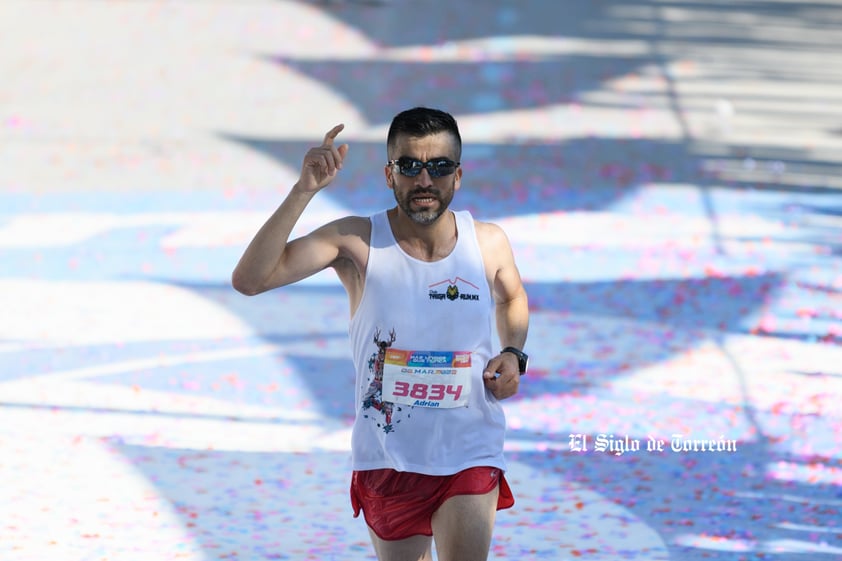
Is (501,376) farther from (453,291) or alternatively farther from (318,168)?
(318,168)

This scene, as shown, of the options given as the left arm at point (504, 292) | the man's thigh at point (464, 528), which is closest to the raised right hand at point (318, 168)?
the left arm at point (504, 292)

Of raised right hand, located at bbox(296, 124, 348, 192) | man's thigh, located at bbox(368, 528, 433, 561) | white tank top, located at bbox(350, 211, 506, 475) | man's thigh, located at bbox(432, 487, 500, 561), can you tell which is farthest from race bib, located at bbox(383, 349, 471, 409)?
raised right hand, located at bbox(296, 124, 348, 192)

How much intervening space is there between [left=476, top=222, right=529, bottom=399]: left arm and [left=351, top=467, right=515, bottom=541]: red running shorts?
0.24 meters

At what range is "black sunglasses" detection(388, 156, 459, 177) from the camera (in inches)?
157

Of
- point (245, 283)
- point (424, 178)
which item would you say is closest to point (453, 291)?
point (424, 178)

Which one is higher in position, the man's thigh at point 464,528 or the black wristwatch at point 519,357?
the black wristwatch at point 519,357

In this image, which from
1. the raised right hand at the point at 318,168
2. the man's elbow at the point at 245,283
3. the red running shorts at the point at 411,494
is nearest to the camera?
the raised right hand at the point at 318,168

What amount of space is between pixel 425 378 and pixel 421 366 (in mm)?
33

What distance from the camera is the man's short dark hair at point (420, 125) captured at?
4008mm

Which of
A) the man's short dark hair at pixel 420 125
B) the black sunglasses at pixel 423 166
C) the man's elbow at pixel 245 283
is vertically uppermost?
the man's short dark hair at pixel 420 125

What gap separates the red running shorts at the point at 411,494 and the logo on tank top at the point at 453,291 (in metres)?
0.46

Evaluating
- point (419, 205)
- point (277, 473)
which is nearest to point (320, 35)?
point (277, 473)

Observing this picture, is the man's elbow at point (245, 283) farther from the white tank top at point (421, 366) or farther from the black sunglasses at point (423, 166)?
the black sunglasses at point (423, 166)

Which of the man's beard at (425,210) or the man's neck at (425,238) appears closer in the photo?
the man's beard at (425,210)
